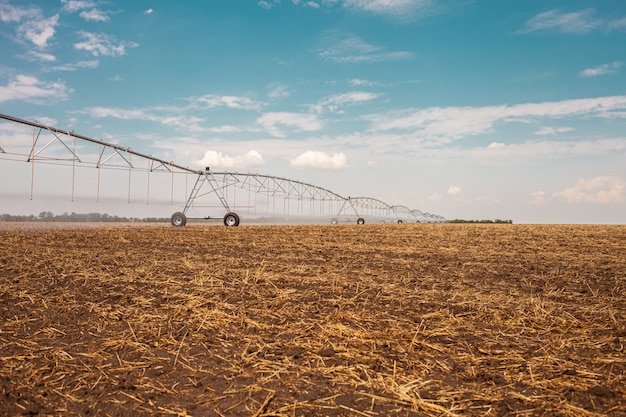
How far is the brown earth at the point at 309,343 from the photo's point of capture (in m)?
3.34

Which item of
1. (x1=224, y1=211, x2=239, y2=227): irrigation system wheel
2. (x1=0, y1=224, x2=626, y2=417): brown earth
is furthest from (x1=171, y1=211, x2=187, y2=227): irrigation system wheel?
(x1=0, y1=224, x2=626, y2=417): brown earth

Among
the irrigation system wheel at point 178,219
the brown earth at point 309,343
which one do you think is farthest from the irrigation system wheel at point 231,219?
the brown earth at point 309,343

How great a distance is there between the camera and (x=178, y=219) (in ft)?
101

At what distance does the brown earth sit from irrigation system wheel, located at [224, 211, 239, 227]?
2300cm

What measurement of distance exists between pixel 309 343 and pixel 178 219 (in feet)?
93.2

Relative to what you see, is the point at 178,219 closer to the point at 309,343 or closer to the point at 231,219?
the point at 231,219

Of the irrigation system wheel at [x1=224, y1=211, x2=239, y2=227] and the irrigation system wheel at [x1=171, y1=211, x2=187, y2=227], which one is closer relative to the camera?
the irrigation system wheel at [x1=171, y1=211, x2=187, y2=227]

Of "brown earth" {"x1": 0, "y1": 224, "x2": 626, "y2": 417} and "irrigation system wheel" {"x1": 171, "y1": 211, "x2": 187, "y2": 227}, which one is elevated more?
"irrigation system wheel" {"x1": 171, "y1": 211, "x2": 187, "y2": 227}

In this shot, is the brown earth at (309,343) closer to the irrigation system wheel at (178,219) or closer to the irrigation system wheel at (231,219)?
the irrigation system wheel at (178,219)

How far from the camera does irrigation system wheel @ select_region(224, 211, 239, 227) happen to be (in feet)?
104

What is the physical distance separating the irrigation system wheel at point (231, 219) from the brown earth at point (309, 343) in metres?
23.0

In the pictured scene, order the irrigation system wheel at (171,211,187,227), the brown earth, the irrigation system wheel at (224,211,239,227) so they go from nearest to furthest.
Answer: the brown earth
the irrigation system wheel at (171,211,187,227)
the irrigation system wheel at (224,211,239,227)

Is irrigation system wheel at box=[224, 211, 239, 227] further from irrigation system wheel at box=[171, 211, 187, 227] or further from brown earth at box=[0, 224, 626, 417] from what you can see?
brown earth at box=[0, 224, 626, 417]

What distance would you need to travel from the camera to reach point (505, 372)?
3805mm
